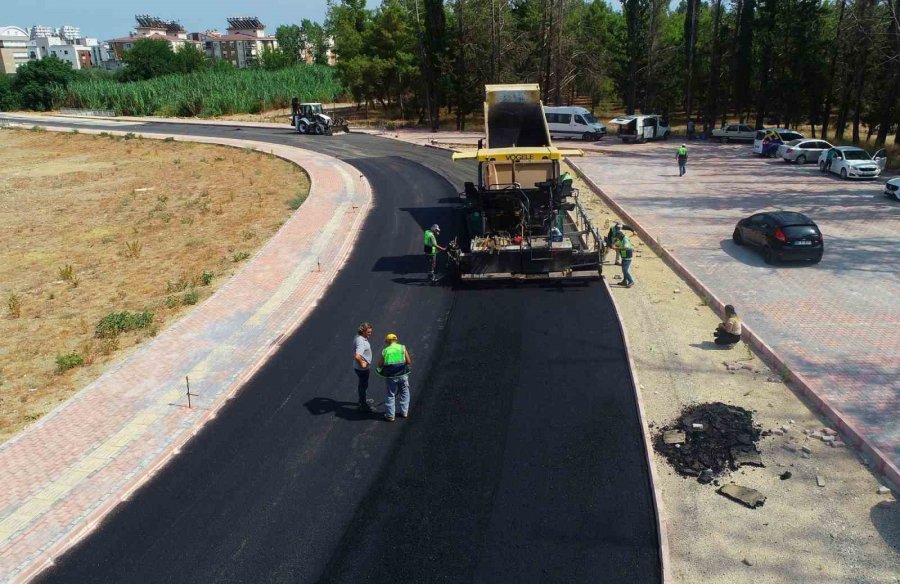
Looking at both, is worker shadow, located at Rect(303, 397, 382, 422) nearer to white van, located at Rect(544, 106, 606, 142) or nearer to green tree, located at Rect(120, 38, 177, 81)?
white van, located at Rect(544, 106, 606, 142)

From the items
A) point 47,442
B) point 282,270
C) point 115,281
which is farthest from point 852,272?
point 115,281

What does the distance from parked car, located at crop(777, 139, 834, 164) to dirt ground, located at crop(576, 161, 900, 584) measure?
27710 millimetres

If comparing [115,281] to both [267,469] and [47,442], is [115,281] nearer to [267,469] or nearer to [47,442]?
[47,442]

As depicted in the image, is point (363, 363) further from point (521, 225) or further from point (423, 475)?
point (521, 225)

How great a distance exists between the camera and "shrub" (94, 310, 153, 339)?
15.0 metres

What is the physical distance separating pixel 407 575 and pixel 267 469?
3144 millimetres

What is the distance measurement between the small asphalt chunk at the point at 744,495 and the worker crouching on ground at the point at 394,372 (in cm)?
483

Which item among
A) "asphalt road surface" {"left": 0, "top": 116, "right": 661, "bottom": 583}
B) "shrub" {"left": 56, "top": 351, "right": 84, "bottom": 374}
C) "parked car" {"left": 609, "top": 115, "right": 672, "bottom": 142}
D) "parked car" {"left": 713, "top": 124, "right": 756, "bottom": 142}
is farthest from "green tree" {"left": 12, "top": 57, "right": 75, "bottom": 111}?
"asphalt road surface" {"left": 0, "top": 116, "right": 661, "bottom": 583}

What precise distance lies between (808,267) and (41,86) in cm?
9896

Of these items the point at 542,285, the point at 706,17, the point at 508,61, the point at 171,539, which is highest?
the point at 706,17

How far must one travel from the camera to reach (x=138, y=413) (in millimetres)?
11523

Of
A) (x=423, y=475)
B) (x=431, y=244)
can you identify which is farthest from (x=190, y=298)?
(x=423, y=475)

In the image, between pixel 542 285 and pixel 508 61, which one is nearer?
pixel 542 285

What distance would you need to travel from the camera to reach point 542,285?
17203 mm
